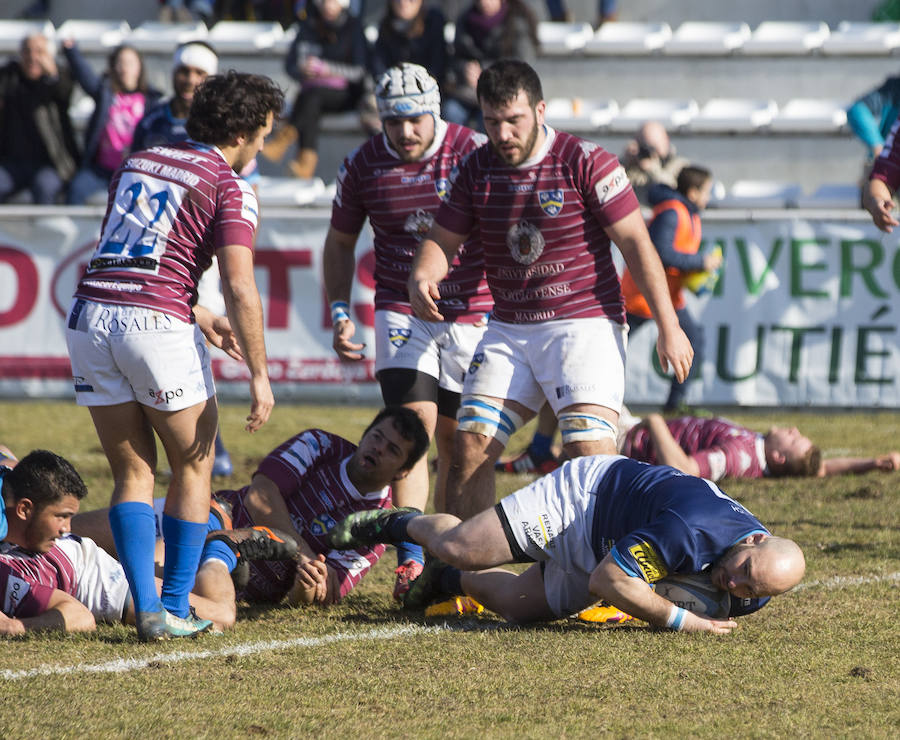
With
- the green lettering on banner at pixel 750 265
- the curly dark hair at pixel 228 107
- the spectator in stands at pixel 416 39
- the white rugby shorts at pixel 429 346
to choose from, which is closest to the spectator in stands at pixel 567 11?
the spectator in stands at pixel 416 39

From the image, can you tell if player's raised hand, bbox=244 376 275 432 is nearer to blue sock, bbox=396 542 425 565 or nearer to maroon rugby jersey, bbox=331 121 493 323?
blue sock, bbox=396 542 425 565

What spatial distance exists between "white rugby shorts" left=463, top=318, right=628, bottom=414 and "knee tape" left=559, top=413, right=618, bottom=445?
0.06m

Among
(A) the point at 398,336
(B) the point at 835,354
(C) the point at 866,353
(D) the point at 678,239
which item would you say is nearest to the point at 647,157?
(D) the point at 678,239

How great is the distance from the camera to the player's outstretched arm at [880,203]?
6.69 m

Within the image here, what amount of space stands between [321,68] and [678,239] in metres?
5.63

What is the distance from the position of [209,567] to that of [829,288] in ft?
23.8

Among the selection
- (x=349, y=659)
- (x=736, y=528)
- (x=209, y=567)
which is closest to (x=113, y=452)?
(x=209, y=567)

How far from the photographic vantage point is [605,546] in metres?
4.80

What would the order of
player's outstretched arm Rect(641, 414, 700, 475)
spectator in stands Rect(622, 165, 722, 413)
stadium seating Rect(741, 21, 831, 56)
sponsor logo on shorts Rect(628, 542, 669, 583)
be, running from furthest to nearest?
stadium seating Rect(741, 21, 831, 56), spectator in stands Rect(622, 165, 722, 413), player's outstretched arm Rect(641, 414, 700, 475), sponsor logo on shorts Rect(628, 542, 669, 583)

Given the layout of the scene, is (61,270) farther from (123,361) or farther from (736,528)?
(736,528)

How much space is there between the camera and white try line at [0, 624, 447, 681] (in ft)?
14.1

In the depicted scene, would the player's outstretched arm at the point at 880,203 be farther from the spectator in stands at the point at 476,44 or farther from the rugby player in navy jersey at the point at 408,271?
the spectator in stands at the point at 476,44

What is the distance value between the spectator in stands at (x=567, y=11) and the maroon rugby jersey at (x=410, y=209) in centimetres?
1011

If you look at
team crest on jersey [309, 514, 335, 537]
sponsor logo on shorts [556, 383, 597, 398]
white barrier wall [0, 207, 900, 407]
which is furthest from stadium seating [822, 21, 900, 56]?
team crest on jersey [309, 514, 335, 537]
